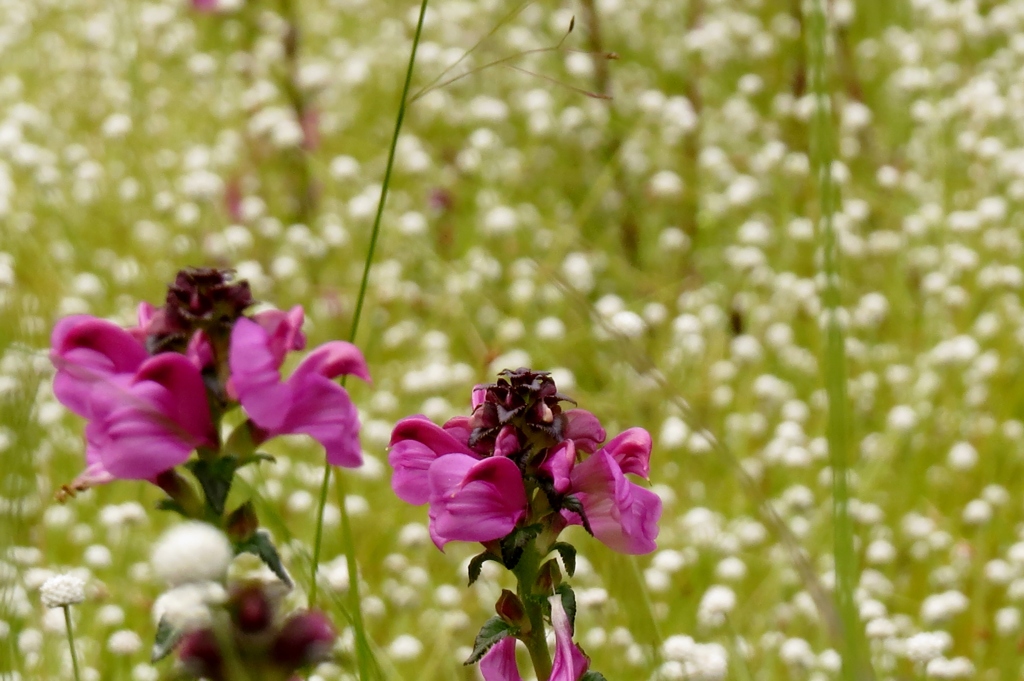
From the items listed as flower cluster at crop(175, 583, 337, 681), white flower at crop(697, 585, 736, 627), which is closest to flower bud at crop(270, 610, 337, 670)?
flower cluster at crop(175, 583, 337, 681)

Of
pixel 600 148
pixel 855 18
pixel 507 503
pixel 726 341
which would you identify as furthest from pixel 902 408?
pixel 855 18

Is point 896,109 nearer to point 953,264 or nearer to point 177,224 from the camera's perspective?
point 953,264

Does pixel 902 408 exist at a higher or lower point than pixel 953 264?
lower

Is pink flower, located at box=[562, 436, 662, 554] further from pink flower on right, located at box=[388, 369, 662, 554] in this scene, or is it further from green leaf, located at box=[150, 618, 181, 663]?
green leaf, located at box=[150, 618, 181, 663]

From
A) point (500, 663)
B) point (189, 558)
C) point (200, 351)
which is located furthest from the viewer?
point (500, 663)

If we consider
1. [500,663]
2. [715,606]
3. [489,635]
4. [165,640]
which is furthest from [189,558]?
[715,606]

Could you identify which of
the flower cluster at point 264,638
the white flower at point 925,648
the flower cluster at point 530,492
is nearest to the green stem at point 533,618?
the flower cluster at point 530,492

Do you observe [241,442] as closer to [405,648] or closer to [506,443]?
[506,443]
